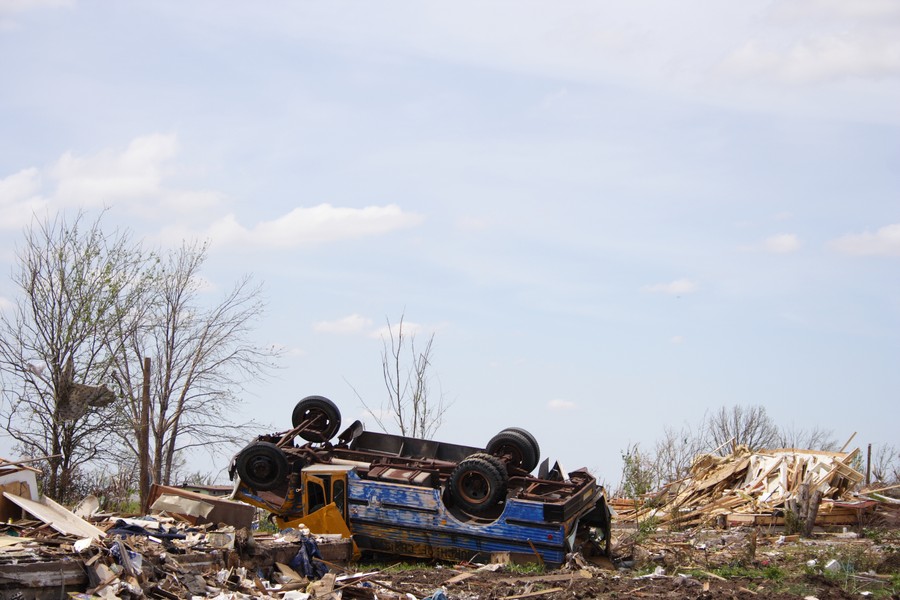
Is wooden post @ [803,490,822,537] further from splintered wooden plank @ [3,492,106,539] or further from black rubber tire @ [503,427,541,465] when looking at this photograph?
splintered wooden plank @ [3,492,106,539]

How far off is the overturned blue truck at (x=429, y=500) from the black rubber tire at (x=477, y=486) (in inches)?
0.6

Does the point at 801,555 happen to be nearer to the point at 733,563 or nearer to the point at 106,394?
the point at 733,563

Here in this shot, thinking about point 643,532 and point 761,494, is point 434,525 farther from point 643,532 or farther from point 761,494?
point 761,494

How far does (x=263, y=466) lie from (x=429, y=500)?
117 inches

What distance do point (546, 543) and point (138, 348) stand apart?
55.4 feet

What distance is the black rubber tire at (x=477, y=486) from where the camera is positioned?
46.9 ft

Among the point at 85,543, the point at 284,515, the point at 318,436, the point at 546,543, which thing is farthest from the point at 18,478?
the point at 546,543

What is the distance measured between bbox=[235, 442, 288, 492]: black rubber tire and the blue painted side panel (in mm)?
1428

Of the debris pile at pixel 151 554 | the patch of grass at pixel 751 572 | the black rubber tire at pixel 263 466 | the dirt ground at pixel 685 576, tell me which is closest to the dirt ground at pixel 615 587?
the dirt ground at pixel 685 576

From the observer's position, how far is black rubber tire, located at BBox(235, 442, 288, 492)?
15531mm

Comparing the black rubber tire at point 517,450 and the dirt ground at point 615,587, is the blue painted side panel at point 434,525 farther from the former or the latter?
the black rubber tire at point 517,450

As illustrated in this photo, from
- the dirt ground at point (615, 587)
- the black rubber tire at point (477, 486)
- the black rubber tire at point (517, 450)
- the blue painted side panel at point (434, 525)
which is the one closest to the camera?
the dirt ground at point (615, 587)

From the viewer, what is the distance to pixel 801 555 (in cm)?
1562

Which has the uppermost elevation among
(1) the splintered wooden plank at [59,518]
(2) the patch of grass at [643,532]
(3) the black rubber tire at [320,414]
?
(3) the black rubber tire at [320,414]
